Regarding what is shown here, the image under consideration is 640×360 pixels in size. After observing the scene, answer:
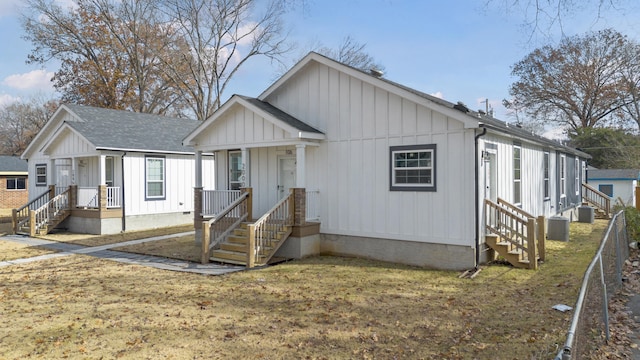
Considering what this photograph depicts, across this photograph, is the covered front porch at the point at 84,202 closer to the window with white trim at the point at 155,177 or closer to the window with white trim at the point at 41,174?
the window with white trim at the point at 155,177

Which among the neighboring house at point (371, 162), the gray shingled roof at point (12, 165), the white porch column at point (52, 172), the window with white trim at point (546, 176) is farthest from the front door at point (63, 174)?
the window with white trim at point (546, 176)

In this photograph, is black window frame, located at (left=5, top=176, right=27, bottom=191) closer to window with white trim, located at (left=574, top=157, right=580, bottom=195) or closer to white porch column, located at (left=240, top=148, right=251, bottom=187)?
white porch column, located at (left=240, top=148, right=251, bottom=187)

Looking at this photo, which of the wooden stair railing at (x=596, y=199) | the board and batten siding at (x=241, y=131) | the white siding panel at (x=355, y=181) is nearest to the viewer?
the white siding panel at (x=355, y=181)

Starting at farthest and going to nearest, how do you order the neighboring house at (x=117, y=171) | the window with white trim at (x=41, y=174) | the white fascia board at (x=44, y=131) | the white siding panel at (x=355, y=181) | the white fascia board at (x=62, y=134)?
the window with white trim at (x=41, y=174), the white fascia board at (x=44, y=131), the neighboring house at (x=117, y=171), the white fascia board at (x=62, y=134), the white siding panel at (x=355, y=181)

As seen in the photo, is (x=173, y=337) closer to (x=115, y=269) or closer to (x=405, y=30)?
(x=115, y=269)

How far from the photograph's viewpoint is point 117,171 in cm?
1864

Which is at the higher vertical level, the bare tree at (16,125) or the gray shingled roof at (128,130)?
the bare tree at (16,125)

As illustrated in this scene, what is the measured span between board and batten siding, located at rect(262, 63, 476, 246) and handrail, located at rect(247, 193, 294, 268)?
4.08ft

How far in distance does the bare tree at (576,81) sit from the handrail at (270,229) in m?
33.4

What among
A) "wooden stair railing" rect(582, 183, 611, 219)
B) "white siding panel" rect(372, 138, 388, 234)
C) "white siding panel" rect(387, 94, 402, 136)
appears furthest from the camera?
"wooden stair railing" rect(582, 183, 611, 219)

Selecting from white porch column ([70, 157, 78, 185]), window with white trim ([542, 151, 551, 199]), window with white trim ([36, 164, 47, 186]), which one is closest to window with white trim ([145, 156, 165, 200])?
white porch column ([70, 157, 78, 185])

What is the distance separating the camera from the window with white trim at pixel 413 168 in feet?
34.7

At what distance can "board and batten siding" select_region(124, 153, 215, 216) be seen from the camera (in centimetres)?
1856

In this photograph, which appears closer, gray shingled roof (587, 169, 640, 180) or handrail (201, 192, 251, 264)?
handrail (201, 192, 251, 264)
